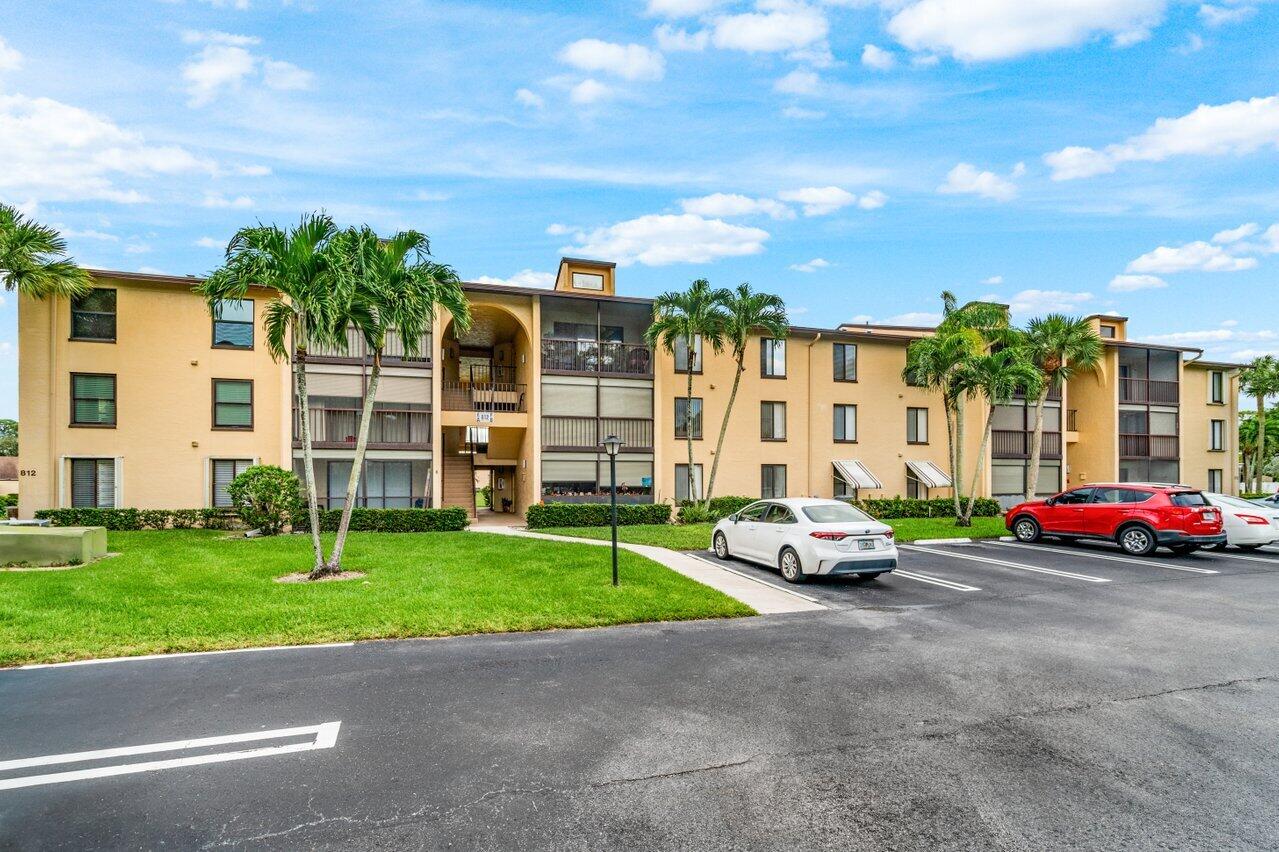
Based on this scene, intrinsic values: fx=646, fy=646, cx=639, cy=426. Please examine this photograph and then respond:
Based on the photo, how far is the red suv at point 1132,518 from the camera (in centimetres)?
1542

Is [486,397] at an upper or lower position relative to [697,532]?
upper

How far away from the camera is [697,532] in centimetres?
1980

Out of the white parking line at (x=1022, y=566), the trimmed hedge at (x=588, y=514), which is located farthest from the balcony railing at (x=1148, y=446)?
the trimmed hedge at (x=588, y=514)

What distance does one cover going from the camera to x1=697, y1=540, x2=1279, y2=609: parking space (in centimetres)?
1137

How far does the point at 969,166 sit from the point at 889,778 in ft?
62.6

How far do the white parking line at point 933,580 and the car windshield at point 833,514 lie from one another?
187 centimetres

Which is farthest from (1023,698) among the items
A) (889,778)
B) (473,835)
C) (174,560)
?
(174,560)

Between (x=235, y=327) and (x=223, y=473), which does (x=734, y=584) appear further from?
(x=235, y=327)

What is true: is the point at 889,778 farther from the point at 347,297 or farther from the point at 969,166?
the point at 969,166

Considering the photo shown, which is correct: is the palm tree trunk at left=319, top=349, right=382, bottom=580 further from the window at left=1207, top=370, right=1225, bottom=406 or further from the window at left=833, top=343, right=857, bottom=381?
the window at left=1207, top=370, right=1225, bottom=406

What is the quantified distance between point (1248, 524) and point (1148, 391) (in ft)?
62.2

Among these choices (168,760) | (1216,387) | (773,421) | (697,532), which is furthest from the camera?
(1216,387)

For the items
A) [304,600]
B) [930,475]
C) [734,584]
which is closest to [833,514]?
[734,584]

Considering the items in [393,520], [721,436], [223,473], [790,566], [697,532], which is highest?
[721,436]
